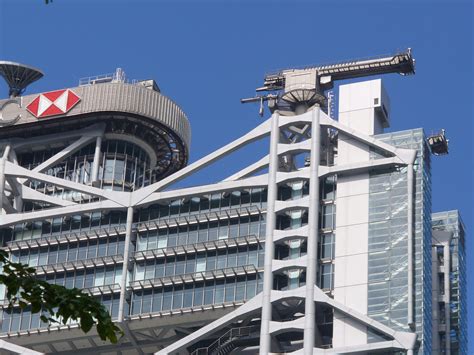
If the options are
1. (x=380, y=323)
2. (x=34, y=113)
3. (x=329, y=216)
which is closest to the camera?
(x=380, y=323)

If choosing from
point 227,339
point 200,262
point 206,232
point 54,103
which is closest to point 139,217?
point 206,232

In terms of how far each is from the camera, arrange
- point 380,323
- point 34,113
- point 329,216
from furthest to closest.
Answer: point 34,113, point 329,216, point 380,323

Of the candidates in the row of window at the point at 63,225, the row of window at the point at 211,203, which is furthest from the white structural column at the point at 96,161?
the row of window at the point at 211,203

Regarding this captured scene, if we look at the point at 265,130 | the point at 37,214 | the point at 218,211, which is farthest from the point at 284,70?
the point at 37,214

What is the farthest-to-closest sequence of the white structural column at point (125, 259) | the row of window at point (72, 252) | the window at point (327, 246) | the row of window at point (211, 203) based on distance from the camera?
the row of window at point (72, 252) < the row of window at point (211, 203) < the white structural column at point (125, 259) < the window at point (327, 246)

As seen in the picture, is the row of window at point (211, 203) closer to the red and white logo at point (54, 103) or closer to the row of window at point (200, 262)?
the row of window at point (200, 262)

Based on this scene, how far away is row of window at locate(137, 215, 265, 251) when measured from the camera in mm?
118312

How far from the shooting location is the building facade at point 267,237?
4375 inches

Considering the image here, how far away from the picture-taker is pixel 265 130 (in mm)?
122688

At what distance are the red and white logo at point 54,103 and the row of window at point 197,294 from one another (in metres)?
26.3

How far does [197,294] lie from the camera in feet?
380

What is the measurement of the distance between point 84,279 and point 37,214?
8695 millimetres

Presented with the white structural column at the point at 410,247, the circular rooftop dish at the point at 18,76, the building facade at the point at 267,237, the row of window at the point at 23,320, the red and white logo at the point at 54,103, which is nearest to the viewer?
the white structural column at the point at 410,247

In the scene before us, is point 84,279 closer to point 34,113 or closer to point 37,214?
point 37,214
